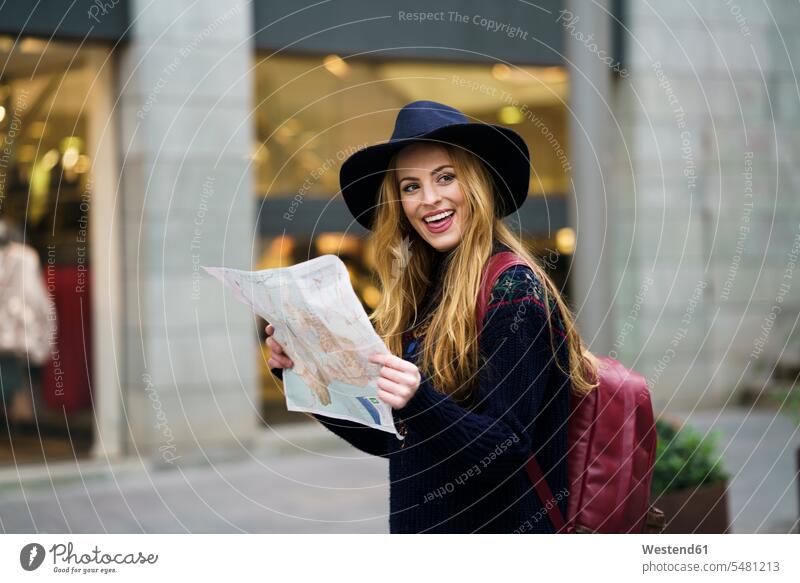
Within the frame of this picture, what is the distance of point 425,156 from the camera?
2.69 metres

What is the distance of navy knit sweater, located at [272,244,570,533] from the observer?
7.68 ft

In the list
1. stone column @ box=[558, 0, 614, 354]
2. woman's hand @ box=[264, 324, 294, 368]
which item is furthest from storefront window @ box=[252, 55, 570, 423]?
woman's hand @ box=[264, 324, 294, 368]

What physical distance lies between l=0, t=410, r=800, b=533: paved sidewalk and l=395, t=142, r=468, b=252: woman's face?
4.04 m

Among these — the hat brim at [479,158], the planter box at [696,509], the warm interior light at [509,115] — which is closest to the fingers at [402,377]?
the hat brim at [479,158]

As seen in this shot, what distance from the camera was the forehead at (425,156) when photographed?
2.67 m

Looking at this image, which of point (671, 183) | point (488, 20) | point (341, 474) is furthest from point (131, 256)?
point (671, 183)

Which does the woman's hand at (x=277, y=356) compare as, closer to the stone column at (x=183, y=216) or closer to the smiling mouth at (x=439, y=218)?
the smiling mouth at (x=439, y=218)

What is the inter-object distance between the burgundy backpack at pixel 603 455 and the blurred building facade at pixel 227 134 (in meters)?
5.23

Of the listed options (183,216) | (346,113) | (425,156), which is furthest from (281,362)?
(346,113)

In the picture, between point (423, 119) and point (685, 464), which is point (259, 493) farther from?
point (423, 119)

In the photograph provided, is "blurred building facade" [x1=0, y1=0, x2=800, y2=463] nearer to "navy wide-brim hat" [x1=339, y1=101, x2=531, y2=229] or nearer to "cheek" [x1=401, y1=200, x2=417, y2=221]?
"navy wide-brim hat" [x1=339, y1=101, x2=531, y2=229]

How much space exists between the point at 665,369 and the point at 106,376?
18.9 ft

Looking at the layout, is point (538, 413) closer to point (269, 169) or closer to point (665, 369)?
point (269, 169)

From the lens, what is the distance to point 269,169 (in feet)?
29.9
